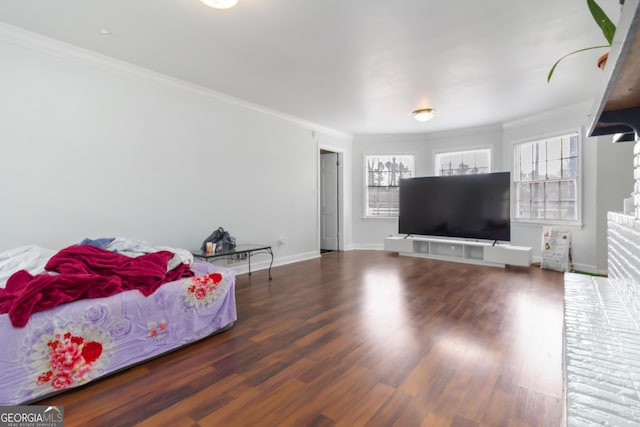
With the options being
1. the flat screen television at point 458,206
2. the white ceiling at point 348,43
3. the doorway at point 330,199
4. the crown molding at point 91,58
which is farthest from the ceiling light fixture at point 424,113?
the crown molding at point 91,58

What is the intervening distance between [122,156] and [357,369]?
3.24m

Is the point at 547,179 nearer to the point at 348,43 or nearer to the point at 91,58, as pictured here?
the point at 348,43

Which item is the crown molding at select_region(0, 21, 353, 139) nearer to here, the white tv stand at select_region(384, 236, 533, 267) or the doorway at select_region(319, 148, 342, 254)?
the doorway at select_region(319, 148, 342, 254)

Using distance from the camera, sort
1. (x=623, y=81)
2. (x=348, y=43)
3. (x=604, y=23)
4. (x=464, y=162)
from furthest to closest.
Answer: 1. (x=464, y=162)
2. (x=348, y=43)
3. (x=604, y=23)
4. (x=623, y=81)

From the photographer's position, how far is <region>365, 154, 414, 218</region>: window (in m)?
7.16

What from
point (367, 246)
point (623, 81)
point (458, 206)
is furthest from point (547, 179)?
point (623, 81)

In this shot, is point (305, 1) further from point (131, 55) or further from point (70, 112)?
point (70, 112)

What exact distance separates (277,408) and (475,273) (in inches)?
158

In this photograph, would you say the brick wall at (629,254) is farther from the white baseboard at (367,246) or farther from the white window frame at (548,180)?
the white baseboard at (367,246)

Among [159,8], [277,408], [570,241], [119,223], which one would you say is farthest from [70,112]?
[570,241]

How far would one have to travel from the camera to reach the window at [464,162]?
6379 mm

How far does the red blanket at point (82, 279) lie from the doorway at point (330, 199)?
184 inches

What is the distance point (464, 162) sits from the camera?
6.62m

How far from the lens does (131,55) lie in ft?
10.6
